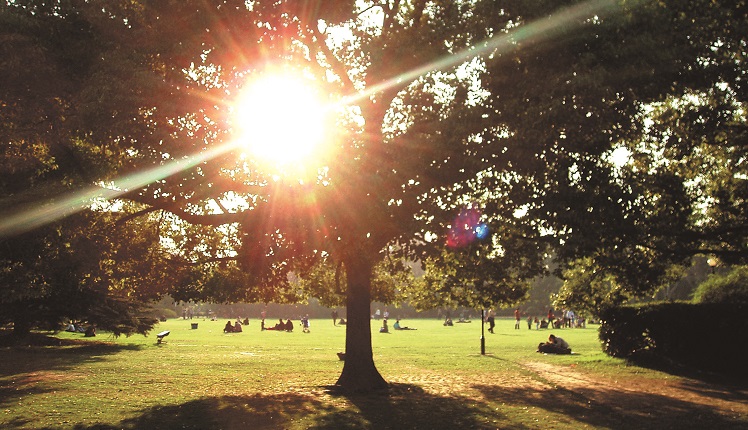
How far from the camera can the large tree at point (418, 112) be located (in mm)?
13328

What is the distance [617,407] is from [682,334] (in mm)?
10683

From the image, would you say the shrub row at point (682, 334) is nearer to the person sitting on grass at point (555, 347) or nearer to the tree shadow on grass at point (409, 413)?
the person sitting on grass at point (555, 347)

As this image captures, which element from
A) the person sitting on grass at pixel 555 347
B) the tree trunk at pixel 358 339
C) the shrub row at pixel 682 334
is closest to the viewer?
the tree trunk at pixel 358 339

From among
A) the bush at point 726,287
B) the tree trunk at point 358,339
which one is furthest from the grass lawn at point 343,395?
the bush at point 726,287

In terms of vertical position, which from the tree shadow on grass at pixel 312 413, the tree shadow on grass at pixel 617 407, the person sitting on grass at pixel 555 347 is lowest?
the tree shadow on grass at pixel 312 413

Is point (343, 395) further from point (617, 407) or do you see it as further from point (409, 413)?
point (617, 407)

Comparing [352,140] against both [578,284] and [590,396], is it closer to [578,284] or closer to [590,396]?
[590,396]

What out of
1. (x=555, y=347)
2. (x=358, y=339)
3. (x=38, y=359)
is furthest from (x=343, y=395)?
(x=38, y=359)

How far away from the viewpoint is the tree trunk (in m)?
20.4

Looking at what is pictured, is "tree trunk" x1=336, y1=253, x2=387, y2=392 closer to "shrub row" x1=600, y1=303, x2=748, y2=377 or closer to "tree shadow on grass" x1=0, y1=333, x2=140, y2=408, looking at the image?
"tree shadow on grass" x1=0, y1=333, x2=140, y2=408

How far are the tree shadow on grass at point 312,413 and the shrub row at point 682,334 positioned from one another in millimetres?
11404

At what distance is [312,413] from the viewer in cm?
1538

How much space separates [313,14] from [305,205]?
4.64 meters

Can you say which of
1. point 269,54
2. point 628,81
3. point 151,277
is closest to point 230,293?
point 151,277
